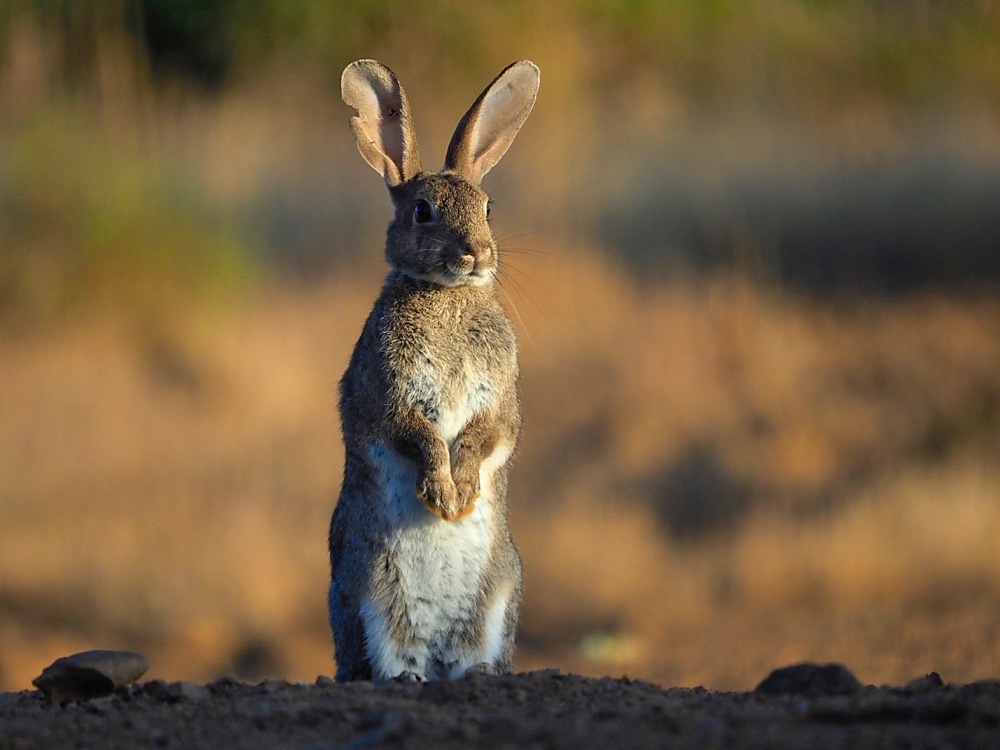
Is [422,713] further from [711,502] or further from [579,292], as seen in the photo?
[579,292]

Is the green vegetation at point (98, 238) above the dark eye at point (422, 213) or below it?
above

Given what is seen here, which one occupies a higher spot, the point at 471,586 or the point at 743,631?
the point at 743,631

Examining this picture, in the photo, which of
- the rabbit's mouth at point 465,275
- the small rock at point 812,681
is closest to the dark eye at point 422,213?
the rabbit's mouth at point 465,275

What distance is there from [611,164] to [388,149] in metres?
9.03

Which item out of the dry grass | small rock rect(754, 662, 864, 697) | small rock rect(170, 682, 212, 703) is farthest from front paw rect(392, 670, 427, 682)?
the dry grass

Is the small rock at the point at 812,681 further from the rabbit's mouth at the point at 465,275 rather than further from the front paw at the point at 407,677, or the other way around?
the rabbit's mouth at the point at 465,275

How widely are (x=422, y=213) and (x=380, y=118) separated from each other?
1.73 feet

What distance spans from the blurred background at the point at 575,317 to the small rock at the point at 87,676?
4529 millimetres

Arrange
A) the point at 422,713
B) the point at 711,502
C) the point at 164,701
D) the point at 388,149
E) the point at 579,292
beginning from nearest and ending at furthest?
the point at 422,713 → the point at 164,701 → the point at 388,149 → the point at 711,502 → the point at 579,292

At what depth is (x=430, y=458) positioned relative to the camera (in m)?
4.97

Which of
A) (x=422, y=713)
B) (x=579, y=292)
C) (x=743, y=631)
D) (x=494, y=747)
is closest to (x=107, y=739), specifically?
(x=422, y=713)

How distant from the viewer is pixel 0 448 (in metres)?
10.8

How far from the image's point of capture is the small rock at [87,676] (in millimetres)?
4375

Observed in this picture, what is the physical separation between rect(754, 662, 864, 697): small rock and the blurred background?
173 inches
